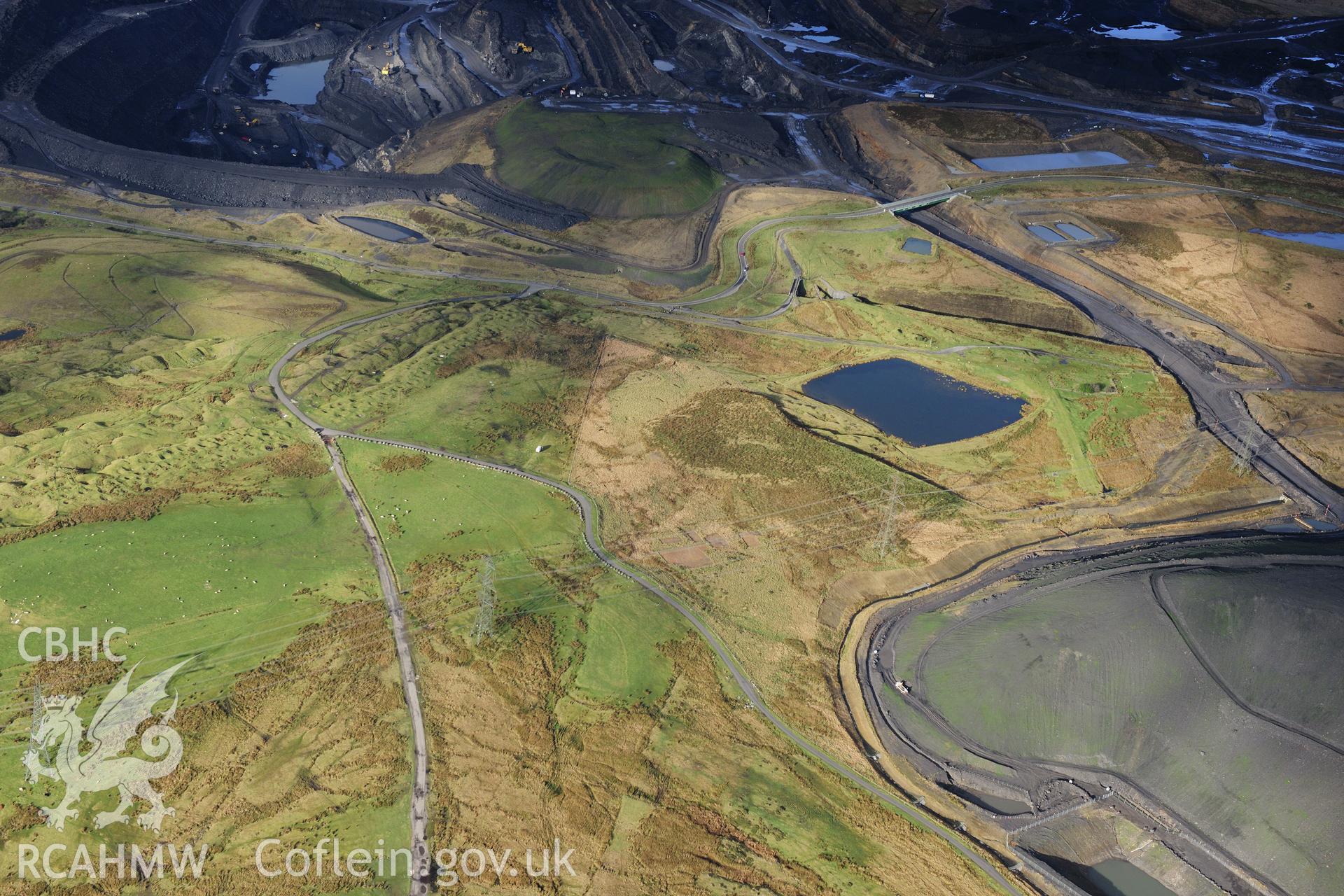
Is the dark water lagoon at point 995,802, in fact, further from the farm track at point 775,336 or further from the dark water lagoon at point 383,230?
the dark water lagoon at point 383,230

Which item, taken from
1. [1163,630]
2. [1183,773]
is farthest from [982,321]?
[1183,773]

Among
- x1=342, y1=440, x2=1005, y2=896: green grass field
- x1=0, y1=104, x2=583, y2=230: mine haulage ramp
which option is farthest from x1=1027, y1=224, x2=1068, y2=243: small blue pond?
x1=342, y1=440, x2=1005, y2=896: green grass field

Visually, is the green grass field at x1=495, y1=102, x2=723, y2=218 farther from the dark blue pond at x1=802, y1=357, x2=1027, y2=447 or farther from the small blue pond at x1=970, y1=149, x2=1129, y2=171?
the dark blue pond at x1=802, y1=357, x2=1027, y2=447

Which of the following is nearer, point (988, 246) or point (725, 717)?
point (725, 717)

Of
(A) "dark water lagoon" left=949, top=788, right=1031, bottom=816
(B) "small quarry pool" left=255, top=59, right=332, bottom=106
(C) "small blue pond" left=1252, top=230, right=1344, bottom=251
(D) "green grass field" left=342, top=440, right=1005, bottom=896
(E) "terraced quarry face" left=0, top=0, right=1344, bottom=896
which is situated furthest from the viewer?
(B) "small quarry pool" left=255, top=59, right=332, bottom=106

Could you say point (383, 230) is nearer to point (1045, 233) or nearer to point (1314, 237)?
point (1045, 233)

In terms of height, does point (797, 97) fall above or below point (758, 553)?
above

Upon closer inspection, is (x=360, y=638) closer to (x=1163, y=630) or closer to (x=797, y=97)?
(x=1163, y=630)
